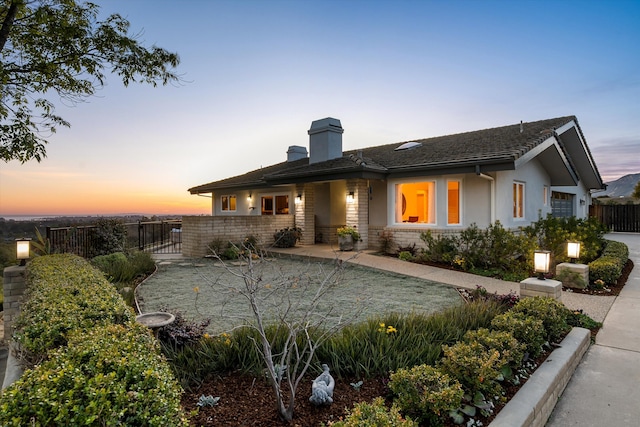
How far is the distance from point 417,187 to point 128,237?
1162 centimetres

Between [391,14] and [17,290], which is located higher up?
[391,14]

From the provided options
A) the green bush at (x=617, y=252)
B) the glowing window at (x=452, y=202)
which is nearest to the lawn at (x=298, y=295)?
the green bush at (x=617, y=252)

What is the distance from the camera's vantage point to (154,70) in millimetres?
7484

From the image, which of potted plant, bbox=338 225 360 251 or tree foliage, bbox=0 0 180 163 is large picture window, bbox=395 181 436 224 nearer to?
potted plant, bbox=338 225 360 251

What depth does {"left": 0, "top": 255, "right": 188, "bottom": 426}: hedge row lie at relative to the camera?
1.35 meters

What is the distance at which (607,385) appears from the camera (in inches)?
126

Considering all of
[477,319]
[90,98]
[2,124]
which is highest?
[90,98]

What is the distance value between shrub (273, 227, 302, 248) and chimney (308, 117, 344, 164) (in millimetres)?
3305

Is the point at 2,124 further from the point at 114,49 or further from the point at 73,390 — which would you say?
the point at 73,390

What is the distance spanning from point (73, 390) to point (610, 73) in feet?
67.0

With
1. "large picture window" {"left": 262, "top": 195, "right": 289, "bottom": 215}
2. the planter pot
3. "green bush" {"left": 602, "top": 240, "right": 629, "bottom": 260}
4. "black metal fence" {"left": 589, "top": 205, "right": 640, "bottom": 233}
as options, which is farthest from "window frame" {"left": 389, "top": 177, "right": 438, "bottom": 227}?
"black metal fence" {"left": 589, "top": 205, "right": 640, "bottom": 233}

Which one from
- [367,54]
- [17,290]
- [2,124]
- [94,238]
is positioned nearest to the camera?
[17,290]

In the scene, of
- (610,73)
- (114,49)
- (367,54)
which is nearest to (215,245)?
(114,49)

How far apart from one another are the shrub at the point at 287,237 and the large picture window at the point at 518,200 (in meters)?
7.95
